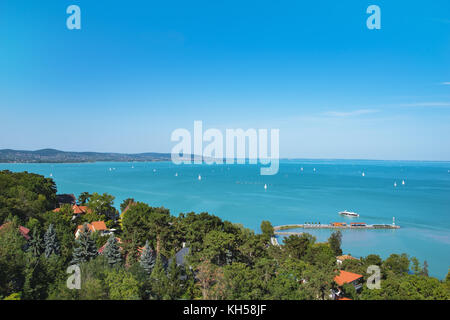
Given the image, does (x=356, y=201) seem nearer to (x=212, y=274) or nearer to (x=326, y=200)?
(x=326, y=200)

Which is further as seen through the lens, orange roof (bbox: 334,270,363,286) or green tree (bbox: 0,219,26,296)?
orange roof (bbox: 334,270,363,286)

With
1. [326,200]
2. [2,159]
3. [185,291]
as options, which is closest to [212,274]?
[185,291]

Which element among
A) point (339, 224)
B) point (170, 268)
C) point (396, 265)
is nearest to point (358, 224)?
point (339, 224)

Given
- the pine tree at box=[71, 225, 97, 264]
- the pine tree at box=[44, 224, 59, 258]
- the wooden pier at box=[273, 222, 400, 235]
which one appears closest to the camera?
the pine tree at box=[71, 225, 97, 264]

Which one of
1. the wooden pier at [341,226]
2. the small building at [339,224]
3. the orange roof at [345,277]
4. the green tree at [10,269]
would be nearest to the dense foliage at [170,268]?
the green tree at [10,269]

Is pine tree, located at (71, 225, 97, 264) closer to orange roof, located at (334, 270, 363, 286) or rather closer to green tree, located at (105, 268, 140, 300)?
green tree, located at (105, 268, 140, 300)

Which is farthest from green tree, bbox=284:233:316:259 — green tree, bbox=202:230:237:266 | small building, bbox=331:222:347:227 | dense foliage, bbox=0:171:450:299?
small building, bbox=331:222:347:227

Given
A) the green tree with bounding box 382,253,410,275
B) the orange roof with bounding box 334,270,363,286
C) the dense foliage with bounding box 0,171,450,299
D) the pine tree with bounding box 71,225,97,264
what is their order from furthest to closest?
the green tree with bounding box 382,253,410,275 → the orange roof with bounding box 334,270,363,286 → the pine tree with bounding box 71,225,97,264 → the dense foliage with bounding box 0,171,450,299

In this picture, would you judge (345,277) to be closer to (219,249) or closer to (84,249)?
(219,249)
